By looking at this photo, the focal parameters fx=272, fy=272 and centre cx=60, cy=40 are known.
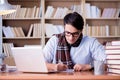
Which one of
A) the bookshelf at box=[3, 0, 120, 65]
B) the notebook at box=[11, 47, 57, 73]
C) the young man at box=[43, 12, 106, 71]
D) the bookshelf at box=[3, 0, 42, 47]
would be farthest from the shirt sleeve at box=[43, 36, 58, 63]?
the bookshelf at box=[3, 0, 42, 47]

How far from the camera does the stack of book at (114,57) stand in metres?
1.98

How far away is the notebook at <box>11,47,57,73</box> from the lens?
1.98 m

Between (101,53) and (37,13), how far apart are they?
248 centimetres

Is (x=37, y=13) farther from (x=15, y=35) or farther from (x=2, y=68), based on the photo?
(x=2, y=68)

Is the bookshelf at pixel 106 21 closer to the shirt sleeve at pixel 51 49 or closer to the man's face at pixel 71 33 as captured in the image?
the shirt sleeve at pixel 51 49

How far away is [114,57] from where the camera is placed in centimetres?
200

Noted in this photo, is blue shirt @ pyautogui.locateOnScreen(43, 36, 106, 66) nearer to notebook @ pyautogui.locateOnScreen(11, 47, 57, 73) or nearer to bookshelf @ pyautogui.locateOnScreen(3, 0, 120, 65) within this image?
notebook @ pyautogui.locateOnScreen(11, 47, 57, 73)

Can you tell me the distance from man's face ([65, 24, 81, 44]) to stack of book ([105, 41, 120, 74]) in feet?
1.90

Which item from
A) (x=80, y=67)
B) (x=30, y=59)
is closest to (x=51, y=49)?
(x=80, y=67)

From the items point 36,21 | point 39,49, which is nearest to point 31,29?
point 36,21

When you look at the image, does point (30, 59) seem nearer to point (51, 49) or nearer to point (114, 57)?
point (114, 57)

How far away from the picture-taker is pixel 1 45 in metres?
4.93

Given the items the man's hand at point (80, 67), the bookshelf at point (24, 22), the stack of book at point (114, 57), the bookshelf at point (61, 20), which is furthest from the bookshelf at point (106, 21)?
the stack of book at point (114, 57)

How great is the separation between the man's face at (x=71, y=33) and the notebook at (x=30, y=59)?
0.62m
